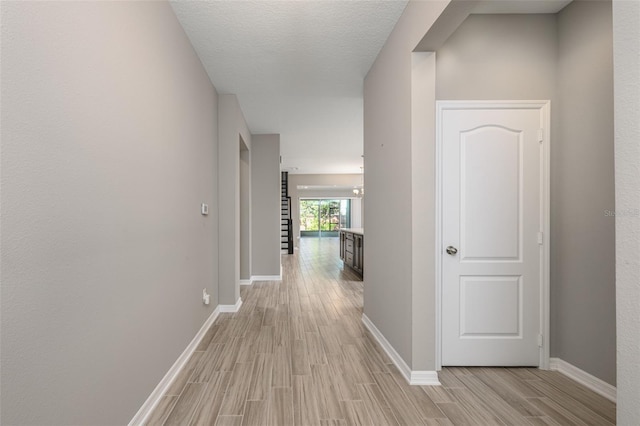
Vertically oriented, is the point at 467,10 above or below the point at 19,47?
above

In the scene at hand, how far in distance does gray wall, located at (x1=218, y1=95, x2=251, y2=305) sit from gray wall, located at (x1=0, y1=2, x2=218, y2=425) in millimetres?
1398

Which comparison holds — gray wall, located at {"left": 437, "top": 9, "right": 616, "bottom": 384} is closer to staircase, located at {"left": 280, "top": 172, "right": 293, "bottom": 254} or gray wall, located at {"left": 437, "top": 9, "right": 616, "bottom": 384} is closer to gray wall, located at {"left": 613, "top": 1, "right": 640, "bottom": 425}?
gray wall, located at {"left": 613, "top": 1, "right": 640, "bottom": 425}

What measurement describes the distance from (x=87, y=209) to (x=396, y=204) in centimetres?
196

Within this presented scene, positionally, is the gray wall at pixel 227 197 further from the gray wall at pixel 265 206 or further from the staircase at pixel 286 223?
the staircase at pixel 286 223

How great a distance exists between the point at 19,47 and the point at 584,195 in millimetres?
3088

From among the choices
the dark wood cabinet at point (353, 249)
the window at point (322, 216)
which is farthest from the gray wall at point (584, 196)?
the window at point (322, 216)

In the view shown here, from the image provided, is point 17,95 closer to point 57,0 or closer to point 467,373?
point 57,0

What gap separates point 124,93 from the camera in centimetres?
154

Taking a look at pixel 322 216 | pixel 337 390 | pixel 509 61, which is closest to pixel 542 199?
pixel 509 61

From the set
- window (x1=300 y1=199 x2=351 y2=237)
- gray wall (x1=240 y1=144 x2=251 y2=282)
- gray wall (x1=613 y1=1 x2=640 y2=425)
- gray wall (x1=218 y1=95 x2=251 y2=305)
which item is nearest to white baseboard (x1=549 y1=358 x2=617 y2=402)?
gray wall (x1=613 y1=1 x2=640 y2=425)

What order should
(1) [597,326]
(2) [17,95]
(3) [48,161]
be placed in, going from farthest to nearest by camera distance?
1. (1) [597,326]
2. (3) [48,161]
3. (2) [17,95]

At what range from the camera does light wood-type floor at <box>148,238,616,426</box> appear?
1.76 m

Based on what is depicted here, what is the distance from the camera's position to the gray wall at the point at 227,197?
3.66 m

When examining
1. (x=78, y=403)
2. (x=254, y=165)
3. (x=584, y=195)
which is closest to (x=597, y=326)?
(x=584, y=195)
